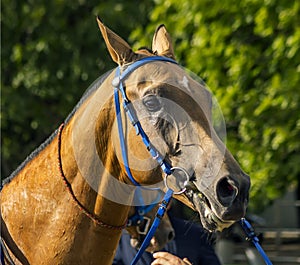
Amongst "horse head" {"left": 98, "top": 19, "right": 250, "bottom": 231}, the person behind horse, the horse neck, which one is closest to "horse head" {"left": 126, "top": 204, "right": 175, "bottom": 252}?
the person behind horse

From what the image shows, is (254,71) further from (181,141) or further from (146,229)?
(181,141)

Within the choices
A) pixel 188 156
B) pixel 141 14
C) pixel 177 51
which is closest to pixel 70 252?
pixel 188 156

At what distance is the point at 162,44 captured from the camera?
363 centimetres

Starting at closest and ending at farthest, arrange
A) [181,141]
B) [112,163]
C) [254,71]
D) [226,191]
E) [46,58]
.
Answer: [226,191] → [181,141] → [112,163] → [254,71] → [46,58]

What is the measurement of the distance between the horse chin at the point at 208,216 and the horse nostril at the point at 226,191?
3.1 inches

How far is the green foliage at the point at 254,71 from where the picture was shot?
7.58 m

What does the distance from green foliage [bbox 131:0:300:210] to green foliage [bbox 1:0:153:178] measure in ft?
10.7

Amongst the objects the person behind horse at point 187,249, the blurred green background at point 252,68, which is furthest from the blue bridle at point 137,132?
the blurred green background at point 252,68

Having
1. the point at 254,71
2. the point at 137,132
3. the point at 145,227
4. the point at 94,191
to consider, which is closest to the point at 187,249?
the point at 145,227

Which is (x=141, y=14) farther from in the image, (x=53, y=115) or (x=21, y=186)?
(x=21, y=186)

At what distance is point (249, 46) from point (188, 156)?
5124 millimetres

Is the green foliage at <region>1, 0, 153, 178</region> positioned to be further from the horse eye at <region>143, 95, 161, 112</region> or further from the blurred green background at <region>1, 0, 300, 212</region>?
the horse eye at <region>143, 95, 161, 112</region>

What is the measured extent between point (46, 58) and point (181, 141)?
8941mm

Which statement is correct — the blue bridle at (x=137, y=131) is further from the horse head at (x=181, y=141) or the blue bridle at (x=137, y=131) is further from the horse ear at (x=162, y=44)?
the horse ear at (x=162, y=44)
